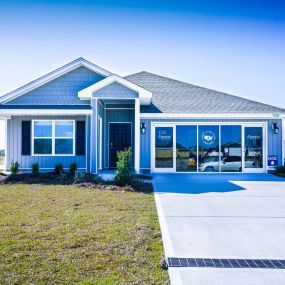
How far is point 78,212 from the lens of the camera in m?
6.47

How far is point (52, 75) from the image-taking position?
46.9ft

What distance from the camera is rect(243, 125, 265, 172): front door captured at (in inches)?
579

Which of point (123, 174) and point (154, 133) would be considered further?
point (154, 133)

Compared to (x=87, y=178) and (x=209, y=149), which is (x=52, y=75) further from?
(x=209, y=149)

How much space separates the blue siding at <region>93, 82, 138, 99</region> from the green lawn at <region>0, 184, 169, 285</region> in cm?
597

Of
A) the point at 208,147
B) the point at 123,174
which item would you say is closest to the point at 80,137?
the point at 123,174

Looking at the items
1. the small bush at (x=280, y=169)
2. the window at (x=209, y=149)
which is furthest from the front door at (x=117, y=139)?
the small bush at (x=280, y=169)

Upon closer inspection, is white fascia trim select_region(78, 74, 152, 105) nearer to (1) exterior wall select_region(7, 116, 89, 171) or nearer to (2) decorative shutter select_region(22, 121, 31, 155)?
(1) exterior wall select_region(7, 116, 89, 171)

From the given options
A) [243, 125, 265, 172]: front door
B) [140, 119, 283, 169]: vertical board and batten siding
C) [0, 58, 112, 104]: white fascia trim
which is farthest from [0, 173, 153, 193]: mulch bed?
[243, 125, 265, 172]: front door

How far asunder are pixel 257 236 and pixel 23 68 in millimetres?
15877

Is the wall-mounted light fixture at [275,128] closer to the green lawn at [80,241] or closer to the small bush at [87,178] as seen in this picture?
the small bush at [87,178]

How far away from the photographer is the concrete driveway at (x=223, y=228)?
3.46 metres

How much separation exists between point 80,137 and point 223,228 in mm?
10466

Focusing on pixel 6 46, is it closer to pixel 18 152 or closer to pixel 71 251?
pixel 18 152
